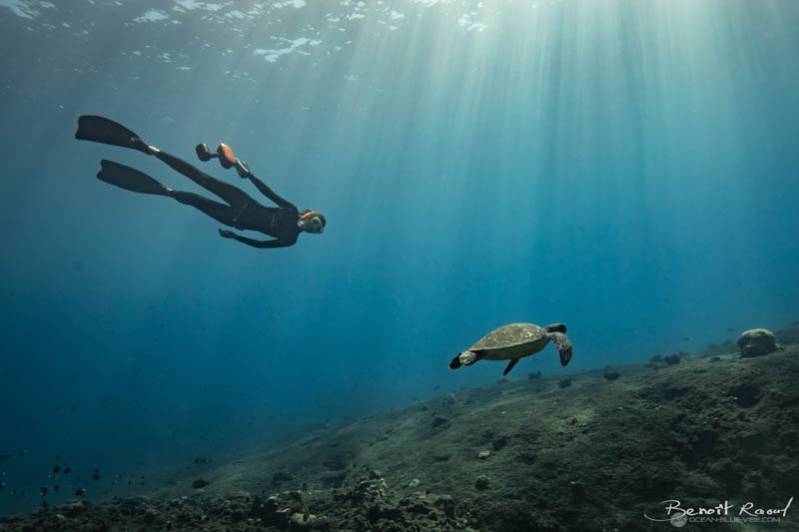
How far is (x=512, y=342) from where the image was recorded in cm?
472

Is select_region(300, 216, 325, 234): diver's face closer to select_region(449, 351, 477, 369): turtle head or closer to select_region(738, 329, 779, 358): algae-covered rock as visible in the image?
select_region(449, 351, 477, 369): turtle head

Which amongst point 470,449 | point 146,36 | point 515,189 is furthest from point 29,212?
point 515,189

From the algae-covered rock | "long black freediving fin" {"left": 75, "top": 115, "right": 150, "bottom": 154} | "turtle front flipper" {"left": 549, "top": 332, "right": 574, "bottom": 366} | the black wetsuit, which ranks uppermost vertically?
"long black freediving fin" {"left": 75, "top": 115, "right": 150, "bottom": 154}

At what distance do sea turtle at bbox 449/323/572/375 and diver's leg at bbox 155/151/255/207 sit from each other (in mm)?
8305

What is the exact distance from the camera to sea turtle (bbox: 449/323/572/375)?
15.0 ft

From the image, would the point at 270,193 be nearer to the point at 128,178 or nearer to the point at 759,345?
the point at 128,178

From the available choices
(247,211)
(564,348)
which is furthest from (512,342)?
(247,211)

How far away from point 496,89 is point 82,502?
50.1 metres

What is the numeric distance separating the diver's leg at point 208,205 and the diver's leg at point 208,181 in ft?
0.91

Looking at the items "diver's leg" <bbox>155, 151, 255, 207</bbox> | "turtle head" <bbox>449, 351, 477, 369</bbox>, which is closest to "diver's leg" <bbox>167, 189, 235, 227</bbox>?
"diver's leg" <bbox>155, 151, 255, 207</bbox>

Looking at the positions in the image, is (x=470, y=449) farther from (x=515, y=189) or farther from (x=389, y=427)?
(x=515, y=189)

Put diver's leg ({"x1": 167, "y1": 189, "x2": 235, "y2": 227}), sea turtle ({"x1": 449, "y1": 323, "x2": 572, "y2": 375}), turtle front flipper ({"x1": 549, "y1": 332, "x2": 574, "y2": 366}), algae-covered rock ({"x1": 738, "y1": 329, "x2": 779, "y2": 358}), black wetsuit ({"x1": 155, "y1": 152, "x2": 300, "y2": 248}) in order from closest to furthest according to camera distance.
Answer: sea turtle ({"x1": 449, "y1": 323, "x2": 572, "y2": 375}) → turtle front flipper ({"x1": 549, "y1": 332, "x2": 574, "y2": 366}) → diver's leg ({"x1": 167, "y1": 189, "x2": 235, "y2": 227}) → black wetsuit ({"x1": 155, "y1": 152, "x2": 300, "y2": 248}) → algae-covered rock ({"x1": 738, "y1": 329, "x2": 779, "y2": 358})

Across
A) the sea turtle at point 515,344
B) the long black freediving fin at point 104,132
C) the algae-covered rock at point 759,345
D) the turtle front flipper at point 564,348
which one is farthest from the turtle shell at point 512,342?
the algae-covered rock at point 759,345

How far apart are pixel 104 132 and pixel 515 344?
10.7 meters
